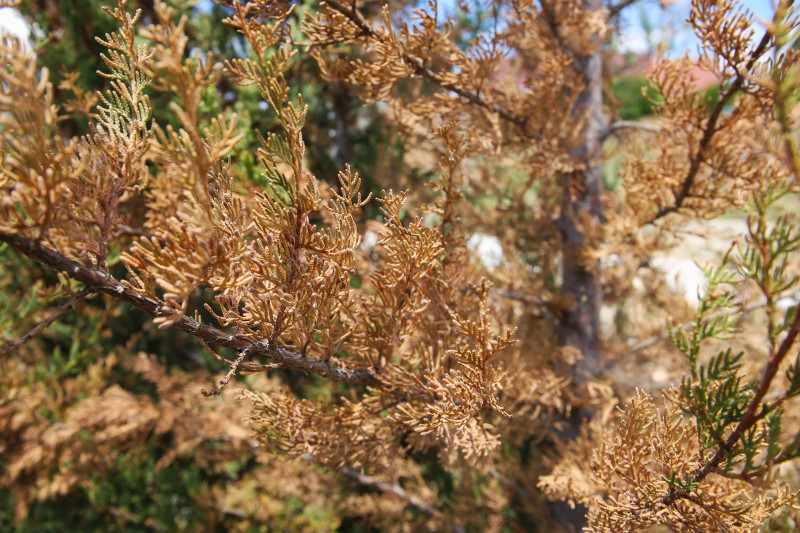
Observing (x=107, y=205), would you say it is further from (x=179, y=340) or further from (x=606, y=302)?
(x=179, y=340)

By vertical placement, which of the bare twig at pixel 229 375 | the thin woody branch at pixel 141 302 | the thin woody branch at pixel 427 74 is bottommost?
the bare twig at pixel 229 375

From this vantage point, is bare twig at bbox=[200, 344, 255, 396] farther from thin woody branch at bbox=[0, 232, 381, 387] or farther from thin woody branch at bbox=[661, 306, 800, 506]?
thin woody branch at bbox=[661, 306, 800, 506]

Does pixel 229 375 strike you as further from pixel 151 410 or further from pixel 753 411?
pixel 151 410

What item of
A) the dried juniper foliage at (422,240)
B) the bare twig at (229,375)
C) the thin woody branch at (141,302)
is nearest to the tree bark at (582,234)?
the dried juniper foliage at (422,240)

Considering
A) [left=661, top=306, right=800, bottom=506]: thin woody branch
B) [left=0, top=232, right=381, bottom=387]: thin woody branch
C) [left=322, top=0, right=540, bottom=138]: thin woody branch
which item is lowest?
[left=0, top=232, right=381, bottom=387]: thin woody branch

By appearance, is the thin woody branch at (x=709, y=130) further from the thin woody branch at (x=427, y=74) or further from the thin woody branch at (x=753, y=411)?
the thin woody branch at (x=753, y=411)

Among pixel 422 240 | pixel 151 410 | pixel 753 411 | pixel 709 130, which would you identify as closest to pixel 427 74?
pixel 422 240

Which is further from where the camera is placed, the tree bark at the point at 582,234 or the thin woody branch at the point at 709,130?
the tree bark at the point at 582,234

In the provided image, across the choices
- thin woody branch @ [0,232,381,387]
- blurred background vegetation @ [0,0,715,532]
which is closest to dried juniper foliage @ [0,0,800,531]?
thin woody branch @ [0,232,381,387]

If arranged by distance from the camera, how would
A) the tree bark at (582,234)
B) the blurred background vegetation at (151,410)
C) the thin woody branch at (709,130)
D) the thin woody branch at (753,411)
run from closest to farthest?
the thin woody branch at (753,411) < the thin woody branch at (709,130) < the tree bark at (582,234) < the blurred background vegetation at (151,410)
